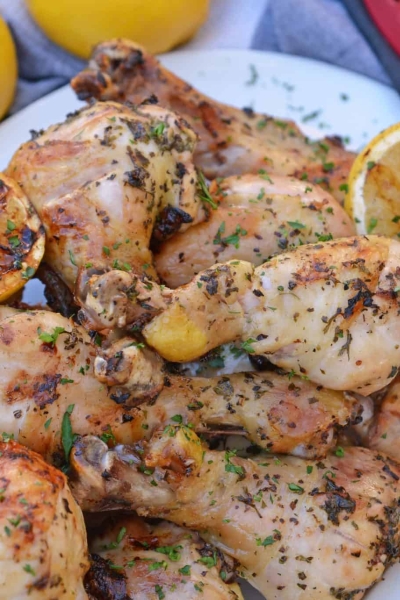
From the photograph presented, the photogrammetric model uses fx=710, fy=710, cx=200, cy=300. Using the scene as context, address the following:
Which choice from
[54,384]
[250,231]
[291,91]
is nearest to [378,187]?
[250,231]

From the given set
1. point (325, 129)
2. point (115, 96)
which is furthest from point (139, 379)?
point (325, 129)

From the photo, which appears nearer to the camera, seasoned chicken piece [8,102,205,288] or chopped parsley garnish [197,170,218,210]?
seasoned chicken piece [8,102,205,288]

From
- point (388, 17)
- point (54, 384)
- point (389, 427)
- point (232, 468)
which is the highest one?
point (388, 17)

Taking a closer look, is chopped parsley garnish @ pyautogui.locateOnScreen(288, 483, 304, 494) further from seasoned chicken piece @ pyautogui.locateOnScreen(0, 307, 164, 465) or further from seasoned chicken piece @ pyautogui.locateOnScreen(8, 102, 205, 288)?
seasoned chicken piece @ pyautogui.locateOnScreen(8, 102, 205, 288)

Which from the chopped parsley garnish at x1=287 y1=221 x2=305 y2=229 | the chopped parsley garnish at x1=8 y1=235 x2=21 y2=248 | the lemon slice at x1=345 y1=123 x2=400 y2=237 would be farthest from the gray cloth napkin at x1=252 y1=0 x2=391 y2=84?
the chopped parsley garnish at x1=8 y1=235 x2=21 y2=248

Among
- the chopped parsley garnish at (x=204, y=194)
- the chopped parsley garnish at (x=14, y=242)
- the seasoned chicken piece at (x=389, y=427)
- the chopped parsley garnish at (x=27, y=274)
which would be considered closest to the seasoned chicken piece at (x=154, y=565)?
the seasoned chicken piece at (x=389, y=427)

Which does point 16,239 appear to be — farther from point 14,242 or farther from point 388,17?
point 388,17

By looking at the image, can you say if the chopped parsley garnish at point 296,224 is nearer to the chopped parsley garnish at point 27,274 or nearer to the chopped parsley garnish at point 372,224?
the chopped parsley garnish at point 372,224
